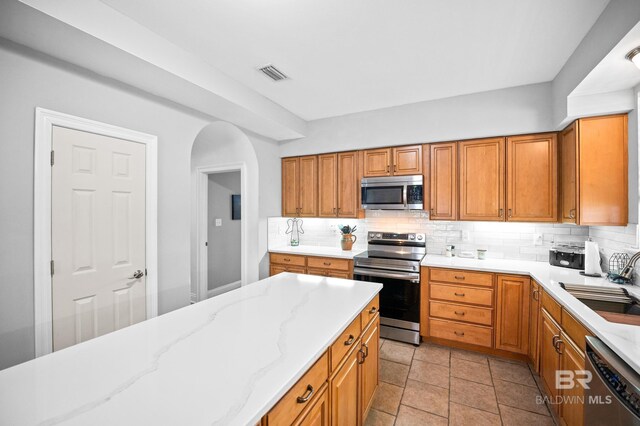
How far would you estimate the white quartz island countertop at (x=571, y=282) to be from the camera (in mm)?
1253

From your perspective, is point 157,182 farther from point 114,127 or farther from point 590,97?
point 590,97

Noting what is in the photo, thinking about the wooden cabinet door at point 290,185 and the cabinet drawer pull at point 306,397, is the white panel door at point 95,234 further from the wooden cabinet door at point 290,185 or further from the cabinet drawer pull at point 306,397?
the wooden cabinet door at point 290,185

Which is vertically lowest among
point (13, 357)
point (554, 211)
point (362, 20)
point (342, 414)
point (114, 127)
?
point (342, 414)

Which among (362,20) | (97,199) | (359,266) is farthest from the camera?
(359,266)

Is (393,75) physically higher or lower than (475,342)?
higher

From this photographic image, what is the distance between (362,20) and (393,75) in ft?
2.89

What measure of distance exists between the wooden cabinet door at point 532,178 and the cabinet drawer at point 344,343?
7.62 ft

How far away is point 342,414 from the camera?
4.73 feet

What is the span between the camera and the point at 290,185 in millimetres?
4254

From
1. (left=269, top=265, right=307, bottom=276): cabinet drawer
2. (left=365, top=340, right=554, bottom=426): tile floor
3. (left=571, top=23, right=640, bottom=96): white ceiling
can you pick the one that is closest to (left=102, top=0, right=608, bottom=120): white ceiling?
(left=571, top=23, right=640, bottom=96): white ceiling

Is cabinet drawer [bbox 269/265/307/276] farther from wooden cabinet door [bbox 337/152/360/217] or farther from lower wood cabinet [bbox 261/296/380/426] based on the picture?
lower wood cabinet [bbox 261/296/380/426]

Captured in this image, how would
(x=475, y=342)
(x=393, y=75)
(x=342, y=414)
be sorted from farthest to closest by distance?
1. (x=475, y=342)
2. (x=393, y=75)
3. (x=342, y=414)

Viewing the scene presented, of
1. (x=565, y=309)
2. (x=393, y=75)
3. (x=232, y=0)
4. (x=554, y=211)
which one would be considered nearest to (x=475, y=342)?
(x=565, y=309)

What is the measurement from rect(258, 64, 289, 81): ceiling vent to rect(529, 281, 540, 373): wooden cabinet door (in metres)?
2.95
